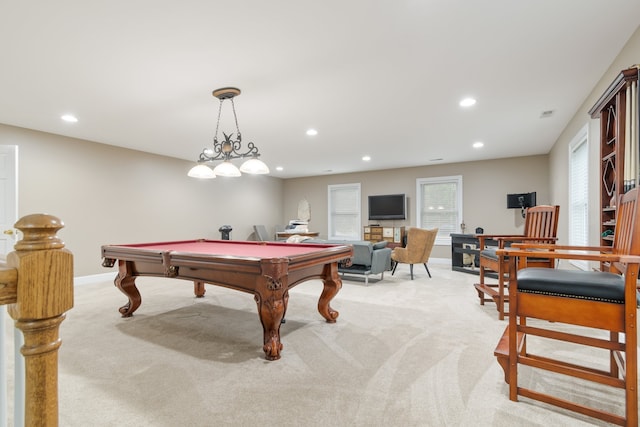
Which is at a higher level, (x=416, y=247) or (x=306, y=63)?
(x=306, y=63)

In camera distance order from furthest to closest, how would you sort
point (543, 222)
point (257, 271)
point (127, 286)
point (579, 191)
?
point (579, 191), point (543, 222), point (127, 286), point (257, 271)

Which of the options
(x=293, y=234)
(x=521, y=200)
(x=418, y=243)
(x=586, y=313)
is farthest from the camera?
(x=293, y=234)

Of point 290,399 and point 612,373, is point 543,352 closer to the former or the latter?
point 612,373

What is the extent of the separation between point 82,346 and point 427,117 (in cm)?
437

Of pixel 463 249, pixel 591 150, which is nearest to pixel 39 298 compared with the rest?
pixel 591 150

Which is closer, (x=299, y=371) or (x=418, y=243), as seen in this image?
(x=299, y=371)

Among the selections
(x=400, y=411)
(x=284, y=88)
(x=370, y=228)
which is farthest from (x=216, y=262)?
(x=370, y=228)

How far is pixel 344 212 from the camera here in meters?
9.01

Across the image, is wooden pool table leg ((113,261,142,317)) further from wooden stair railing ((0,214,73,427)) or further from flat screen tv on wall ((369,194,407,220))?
flat screen tv on wall ((369,194,407,220))

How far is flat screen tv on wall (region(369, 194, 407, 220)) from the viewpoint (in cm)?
784

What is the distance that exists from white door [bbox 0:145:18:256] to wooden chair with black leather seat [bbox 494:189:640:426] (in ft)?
18.7

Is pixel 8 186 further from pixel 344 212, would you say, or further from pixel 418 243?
pixel 344 212

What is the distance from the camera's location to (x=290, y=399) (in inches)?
68.6

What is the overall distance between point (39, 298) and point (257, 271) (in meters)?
1.69
